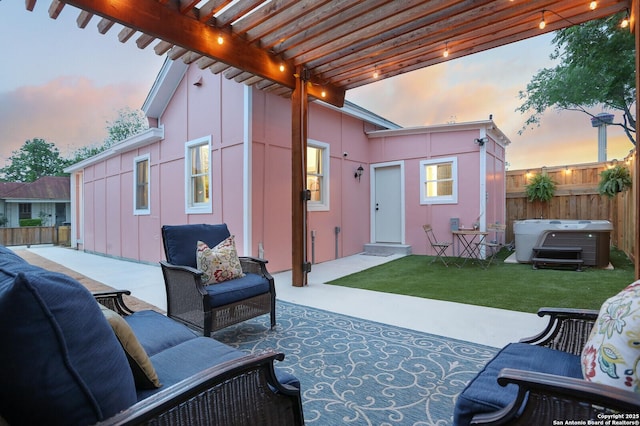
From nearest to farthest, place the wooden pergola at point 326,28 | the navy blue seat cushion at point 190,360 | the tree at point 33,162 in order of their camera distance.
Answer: the navy blue seat cushion at point 190,360 → the wooden pergola at point 326,28 → the tree at point 33,162

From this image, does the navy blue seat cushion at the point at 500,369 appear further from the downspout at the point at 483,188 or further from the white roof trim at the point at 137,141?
the white roof trim at the point at 137,141

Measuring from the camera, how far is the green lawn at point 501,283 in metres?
3.85

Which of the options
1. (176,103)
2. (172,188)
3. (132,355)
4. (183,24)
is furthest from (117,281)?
(132,355)

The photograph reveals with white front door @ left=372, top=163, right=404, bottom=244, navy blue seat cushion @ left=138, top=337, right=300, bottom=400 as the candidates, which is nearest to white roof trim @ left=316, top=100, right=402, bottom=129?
white front door @ left=372, top=163, right=404, bottom=244

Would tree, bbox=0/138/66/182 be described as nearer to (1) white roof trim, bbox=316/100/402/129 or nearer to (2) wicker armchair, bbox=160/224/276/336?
(1) white roof trim, bbox=316/100/402/129

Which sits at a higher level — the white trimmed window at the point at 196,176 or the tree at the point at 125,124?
the tree at the point at 125,124

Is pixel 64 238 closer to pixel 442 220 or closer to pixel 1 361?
pixel 442 220

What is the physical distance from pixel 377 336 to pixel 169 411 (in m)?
2.21

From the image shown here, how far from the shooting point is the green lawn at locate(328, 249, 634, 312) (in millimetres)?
3848

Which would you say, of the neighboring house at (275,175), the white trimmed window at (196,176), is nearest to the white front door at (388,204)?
the neighboring house at (275,175)

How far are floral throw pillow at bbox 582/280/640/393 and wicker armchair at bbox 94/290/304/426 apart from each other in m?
1.11

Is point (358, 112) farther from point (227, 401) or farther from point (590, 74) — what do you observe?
point (227, 401)

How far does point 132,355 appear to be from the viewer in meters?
1.11

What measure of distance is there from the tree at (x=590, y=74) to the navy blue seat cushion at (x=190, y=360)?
9.23 metres
